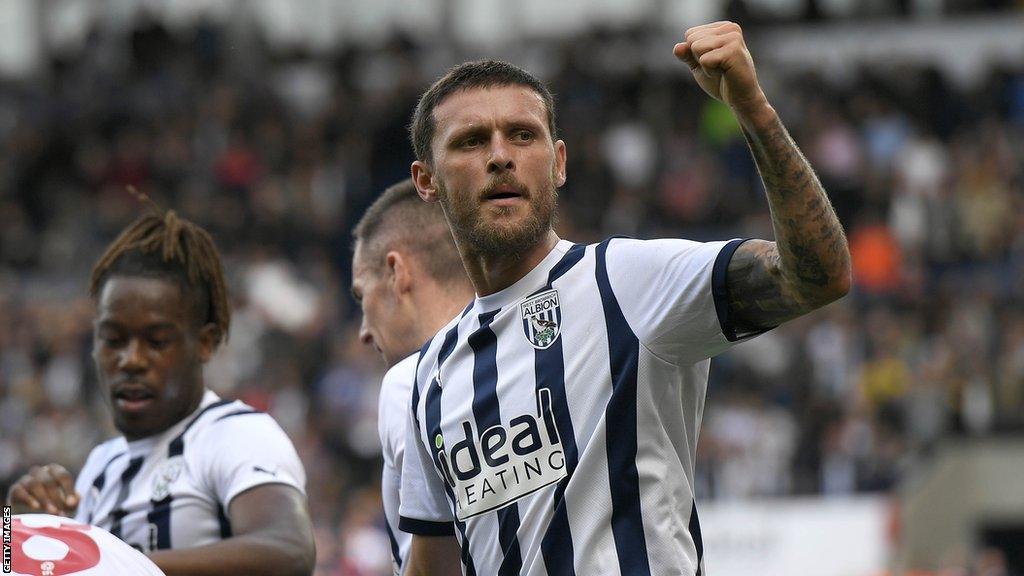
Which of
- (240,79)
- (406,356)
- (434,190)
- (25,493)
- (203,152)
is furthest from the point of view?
(240,79)

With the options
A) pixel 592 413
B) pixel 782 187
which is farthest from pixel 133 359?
pixel 782 187

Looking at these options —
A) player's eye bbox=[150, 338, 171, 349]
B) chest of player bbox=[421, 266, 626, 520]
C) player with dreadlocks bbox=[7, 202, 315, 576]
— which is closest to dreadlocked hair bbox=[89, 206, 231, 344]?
player with dreadlocks bbox=[7, 202, 315, 576]

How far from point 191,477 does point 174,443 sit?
18cm

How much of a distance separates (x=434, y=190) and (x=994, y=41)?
57.0 feet

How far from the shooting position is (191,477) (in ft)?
15.1

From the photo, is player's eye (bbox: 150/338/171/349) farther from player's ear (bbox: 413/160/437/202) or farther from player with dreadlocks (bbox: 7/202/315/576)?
player's ear (bbox: 413/160/437/202)

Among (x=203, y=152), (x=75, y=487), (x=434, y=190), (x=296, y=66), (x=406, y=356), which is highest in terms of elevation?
(x=296, y=66)

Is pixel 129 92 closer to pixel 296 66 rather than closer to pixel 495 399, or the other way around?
pixel 296 66

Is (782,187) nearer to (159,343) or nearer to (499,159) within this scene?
(499,159)

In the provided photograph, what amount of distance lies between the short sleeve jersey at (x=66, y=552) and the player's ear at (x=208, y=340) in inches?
59.0

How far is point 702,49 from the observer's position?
2947mm

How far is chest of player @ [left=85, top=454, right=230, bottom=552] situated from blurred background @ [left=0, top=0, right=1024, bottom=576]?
8.25 m

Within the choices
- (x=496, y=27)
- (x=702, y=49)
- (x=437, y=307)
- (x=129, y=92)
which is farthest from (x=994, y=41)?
Answer: (x=702, y=49)

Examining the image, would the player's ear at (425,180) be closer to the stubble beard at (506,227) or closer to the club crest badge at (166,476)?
the stubble beard at (506,227)
